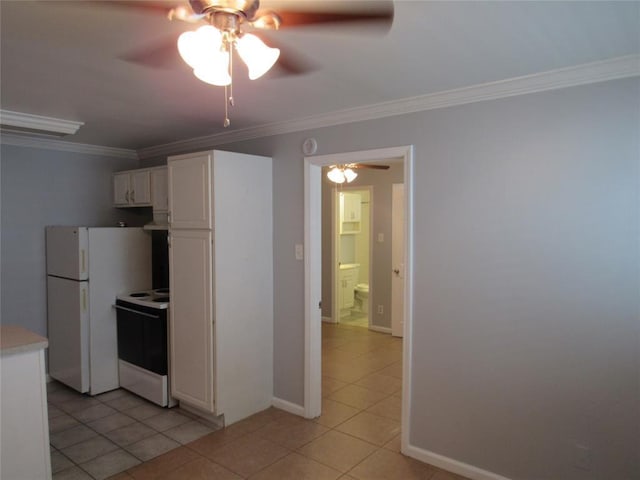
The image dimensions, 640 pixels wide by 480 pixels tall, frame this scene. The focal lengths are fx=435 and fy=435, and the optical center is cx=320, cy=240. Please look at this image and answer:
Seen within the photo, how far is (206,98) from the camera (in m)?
2.87

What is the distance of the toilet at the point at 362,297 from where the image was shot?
285 inches

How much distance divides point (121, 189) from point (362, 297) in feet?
13.7

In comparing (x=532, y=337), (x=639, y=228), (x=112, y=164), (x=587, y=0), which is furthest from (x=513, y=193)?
(x=112, y=164)

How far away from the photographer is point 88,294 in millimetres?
3982

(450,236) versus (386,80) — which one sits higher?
(386,80)

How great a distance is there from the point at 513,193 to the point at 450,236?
452 millimetres

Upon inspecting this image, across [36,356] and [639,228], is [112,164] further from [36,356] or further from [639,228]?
[639,228]

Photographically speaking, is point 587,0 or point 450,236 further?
point 450,236

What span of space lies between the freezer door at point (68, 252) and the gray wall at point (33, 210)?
0.15 meters

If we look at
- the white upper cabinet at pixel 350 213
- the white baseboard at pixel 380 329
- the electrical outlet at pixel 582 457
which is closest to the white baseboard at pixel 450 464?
the electrical outlet at pixel 582 457

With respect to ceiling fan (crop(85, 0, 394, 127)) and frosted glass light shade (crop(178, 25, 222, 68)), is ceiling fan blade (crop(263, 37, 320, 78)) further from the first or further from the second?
frosted glass light shade (crop(178, 25, 222, 68))

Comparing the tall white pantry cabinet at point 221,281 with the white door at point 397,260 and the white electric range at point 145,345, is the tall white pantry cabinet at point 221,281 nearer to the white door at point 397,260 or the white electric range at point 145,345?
the white electric range at point 145,345

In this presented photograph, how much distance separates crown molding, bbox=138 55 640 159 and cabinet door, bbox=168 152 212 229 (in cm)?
67

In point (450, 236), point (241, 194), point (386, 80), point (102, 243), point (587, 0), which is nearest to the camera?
point (587, 0)
